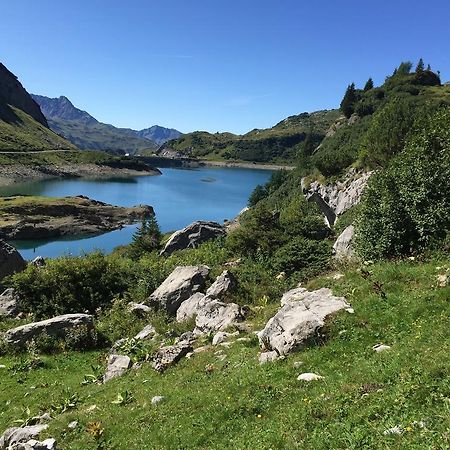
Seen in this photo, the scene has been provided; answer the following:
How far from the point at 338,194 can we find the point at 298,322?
177ft

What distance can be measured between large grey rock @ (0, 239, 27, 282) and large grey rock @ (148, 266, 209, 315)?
1756 cm

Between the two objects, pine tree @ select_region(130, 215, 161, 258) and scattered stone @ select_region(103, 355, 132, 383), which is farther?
pine tree @ select_region(130, 215, 161, 258)

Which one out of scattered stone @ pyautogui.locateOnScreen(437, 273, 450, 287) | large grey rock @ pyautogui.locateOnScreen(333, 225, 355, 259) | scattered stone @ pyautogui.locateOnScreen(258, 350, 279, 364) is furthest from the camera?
large grey rock @ pyautogui.locateOnScreen(333, 225, 355, 259)

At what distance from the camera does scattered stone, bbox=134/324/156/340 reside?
1000 inches

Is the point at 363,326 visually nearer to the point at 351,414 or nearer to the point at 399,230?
the point at 351,414

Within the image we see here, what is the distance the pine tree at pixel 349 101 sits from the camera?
6457 inches

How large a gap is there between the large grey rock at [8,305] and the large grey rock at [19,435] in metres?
20.8

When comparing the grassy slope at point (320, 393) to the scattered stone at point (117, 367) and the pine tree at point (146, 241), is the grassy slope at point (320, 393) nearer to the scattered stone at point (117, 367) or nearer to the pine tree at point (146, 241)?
the scattered stone at point (117, 367)

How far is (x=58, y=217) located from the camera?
129625mm

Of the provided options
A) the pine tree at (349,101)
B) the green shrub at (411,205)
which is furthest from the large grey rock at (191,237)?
the pine tree at (349,101)

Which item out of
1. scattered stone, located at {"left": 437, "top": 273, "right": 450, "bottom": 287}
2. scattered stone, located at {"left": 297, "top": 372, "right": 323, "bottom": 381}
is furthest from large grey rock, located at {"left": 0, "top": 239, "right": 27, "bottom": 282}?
scattered stone, located at {"left": 437, "top": 273, "right": 450, "bottom": 287}

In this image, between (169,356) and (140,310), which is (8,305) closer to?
(140,310)

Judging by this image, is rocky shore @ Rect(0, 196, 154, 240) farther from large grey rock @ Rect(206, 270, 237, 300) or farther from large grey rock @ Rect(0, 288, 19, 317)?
large grey rock @ Rect(206, 270, 237, 300)

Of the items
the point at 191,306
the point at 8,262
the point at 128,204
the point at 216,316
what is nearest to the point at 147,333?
the point at 191,306
